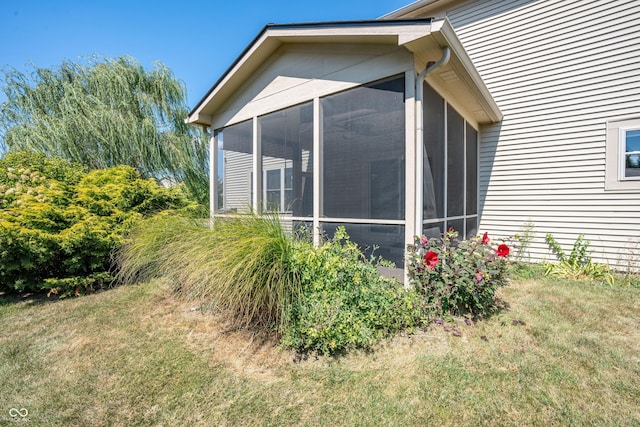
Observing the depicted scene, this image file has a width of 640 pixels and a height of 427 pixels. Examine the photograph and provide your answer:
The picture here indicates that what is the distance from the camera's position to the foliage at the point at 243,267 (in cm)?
258

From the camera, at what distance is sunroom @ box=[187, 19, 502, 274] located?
3430 mm

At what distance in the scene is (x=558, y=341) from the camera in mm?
2766

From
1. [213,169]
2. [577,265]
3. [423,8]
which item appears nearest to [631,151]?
[577,265]

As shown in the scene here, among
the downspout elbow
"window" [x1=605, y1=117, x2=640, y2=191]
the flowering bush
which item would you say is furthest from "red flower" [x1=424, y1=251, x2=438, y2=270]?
"window" [x1=605, y1=117, x2=640, y2=191]

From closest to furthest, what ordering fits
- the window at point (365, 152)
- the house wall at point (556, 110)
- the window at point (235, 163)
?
the window at point (365, 152), the house wall at point (556, 110), the window at point (235, 163)

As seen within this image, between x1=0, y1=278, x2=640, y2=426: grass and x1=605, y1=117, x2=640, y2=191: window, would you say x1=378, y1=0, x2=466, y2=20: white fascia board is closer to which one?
x1=605, y1=117, x2=640, y2=191: window

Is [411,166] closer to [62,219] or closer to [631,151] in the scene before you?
[631,151]

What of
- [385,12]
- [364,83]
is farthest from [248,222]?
[385,12]

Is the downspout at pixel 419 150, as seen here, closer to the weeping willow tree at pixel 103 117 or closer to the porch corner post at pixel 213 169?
the porch corner post at pixel 213 169

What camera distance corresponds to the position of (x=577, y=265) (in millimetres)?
5184

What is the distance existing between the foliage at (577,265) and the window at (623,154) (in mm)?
1090

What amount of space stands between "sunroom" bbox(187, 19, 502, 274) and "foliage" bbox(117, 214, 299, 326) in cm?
62

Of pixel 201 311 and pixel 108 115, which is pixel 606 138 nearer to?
pixel 201 311

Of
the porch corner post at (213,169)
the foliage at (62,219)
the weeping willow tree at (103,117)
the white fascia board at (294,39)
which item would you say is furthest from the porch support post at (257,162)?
the weeping willow tree at (103,117)
